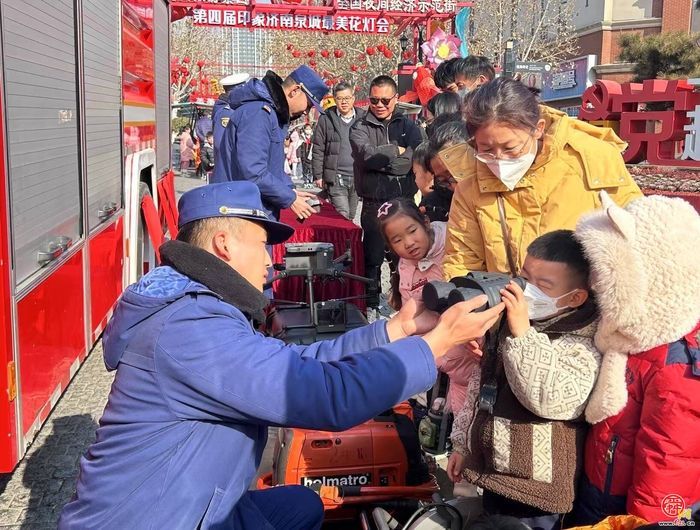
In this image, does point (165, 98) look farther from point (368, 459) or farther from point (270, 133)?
point (368, 459)

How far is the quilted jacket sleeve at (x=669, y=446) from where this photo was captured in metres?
1.96

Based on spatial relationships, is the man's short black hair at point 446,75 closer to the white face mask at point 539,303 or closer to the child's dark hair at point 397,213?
the child's dark hair at point 397,213

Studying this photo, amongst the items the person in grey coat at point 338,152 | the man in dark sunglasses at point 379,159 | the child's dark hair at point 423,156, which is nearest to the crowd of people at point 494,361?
the child's dark hair at point 423,156

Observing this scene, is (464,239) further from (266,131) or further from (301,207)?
(266,131)

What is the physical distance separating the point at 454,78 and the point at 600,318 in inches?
169

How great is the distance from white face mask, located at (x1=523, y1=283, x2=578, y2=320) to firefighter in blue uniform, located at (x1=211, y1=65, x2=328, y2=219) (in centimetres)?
280

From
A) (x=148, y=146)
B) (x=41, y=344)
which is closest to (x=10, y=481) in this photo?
(x=41, y=344)

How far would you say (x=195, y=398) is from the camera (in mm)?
1819

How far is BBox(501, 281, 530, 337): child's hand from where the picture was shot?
6.93 feet

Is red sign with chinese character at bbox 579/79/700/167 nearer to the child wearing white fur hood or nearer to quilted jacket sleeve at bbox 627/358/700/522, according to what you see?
the child wearing white fur hood

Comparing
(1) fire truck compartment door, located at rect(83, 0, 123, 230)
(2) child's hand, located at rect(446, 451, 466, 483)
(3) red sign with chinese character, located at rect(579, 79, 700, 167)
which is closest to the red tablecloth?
(1) fire truck compartment door, located at rect(83, 0, 123, 230)

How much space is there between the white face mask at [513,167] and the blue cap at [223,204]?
0.96 m

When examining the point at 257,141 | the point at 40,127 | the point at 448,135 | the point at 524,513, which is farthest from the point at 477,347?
the point at 257,141

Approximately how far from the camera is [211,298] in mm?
1932
